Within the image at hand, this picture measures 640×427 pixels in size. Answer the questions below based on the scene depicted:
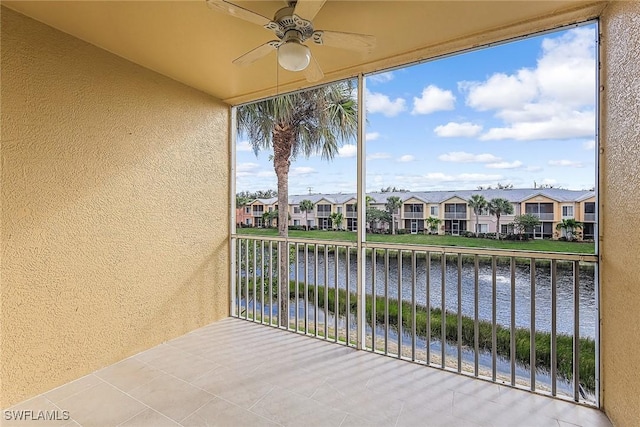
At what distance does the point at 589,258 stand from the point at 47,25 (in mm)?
3740

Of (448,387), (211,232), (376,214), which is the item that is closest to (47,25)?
(211,232)

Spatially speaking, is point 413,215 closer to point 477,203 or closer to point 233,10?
point 477,203

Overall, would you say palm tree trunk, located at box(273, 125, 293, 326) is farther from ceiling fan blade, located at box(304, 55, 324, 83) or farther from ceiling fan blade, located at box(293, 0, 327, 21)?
ceiling fan blade, located at box(293, 0, 327, 21)

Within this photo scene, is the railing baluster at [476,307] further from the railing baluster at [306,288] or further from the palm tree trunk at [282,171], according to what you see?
the palm tree trunk at [282,171]

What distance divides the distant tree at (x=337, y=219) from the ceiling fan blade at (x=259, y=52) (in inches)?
60.8

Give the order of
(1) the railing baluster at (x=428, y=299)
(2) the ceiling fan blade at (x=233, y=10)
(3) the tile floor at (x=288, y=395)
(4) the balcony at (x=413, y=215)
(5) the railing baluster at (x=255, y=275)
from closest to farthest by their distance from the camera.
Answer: (2) the ceiling fan blade at (x=233, y=10) → (3) the tile floor at (x=288, y=395) → (1) the railing baluster at (x=428, y=299) → (4) the balcony at (x=413, y=215) → (5) the railing baluster at (x=255, y=275)

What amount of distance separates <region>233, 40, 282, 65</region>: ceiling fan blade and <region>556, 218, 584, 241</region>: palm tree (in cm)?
211

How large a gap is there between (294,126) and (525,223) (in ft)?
8.73

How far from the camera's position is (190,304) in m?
2.92

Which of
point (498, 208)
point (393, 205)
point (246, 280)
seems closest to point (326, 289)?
point (246, 280)

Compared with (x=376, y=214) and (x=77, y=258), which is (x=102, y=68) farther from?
(x=376, y=214)

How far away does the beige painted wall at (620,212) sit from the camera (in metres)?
1.40

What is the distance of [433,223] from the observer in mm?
2369

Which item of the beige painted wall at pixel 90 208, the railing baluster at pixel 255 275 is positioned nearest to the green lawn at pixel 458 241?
the railing baluster at pixel 255 275
